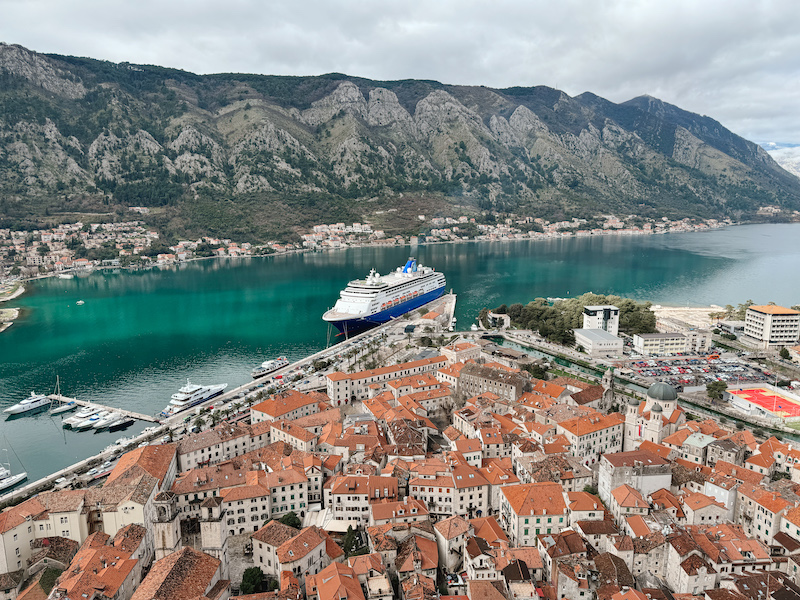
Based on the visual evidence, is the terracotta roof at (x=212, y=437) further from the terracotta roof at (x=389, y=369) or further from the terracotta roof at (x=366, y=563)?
the terracotta roof at (x=366, y=563)

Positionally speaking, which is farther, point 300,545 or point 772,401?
point 772,401

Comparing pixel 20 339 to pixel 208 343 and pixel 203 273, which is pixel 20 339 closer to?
pixel 208 343

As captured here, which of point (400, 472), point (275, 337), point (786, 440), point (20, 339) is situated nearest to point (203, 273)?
point (20, 339)

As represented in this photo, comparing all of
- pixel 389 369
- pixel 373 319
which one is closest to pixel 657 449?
pixel 389 369

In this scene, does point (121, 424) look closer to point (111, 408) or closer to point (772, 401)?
point (111, 408)

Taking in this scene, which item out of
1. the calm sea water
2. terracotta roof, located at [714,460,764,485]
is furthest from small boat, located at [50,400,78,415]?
terracotta roof, located at [714,460,764,485]

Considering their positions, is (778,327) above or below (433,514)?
above

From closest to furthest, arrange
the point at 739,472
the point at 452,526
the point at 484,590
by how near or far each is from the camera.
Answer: the point at 484,590, the point at 452,526, the point at 739,472
